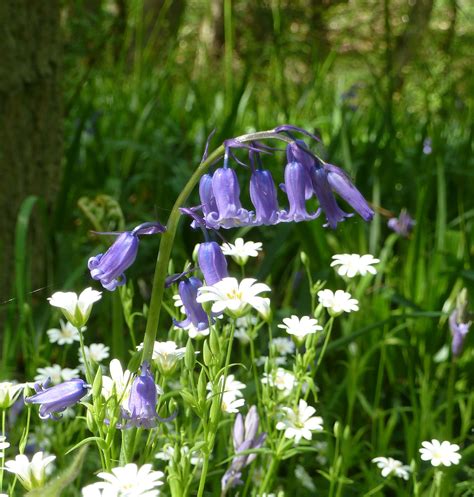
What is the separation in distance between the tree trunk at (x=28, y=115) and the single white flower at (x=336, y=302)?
1.40 metres

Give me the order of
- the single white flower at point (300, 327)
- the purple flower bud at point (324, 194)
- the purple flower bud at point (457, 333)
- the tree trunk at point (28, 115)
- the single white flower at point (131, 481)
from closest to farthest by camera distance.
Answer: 1. the single white flower at point (131, 481)
2. the purple flower bud at point (324, 194)
3. the single white flower at point (300, 327)
4. the purple flower bud at point (457, 333)
5. the tree trunk at point (28, 115)

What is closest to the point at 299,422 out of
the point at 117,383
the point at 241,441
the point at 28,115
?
the point at 241,441

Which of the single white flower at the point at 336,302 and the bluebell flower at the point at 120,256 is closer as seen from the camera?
the bluebell flower at the point at 120,256

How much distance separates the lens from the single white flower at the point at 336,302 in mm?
1335

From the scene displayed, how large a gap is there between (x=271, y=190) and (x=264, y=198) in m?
0.02

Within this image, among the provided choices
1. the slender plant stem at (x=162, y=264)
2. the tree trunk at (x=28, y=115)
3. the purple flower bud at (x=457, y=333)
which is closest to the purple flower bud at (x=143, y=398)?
the slender plant stem at (x=162, y=264)

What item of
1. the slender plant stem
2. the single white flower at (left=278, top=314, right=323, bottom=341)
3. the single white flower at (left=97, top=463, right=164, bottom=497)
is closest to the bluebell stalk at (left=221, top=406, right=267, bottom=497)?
the single white flower at (left=278, top=314, right=323, bottom=341)

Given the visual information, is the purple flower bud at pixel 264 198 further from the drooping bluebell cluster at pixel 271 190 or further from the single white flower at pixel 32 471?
the single white flower at pixel 32 471

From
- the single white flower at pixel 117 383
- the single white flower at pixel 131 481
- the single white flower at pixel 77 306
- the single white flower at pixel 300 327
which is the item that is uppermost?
the single white flower at pixel 77 306

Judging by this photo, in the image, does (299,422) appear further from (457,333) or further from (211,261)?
(457,333)

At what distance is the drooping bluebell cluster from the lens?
1.08 m

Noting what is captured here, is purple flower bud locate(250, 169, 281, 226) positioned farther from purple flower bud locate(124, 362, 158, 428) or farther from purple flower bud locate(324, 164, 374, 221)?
purple flower bud locate(124, 362, 158, 428)

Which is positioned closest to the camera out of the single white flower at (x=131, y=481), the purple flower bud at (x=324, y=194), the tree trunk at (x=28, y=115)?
the single white flower at (x=131, y=481)

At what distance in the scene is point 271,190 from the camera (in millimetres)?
1108
